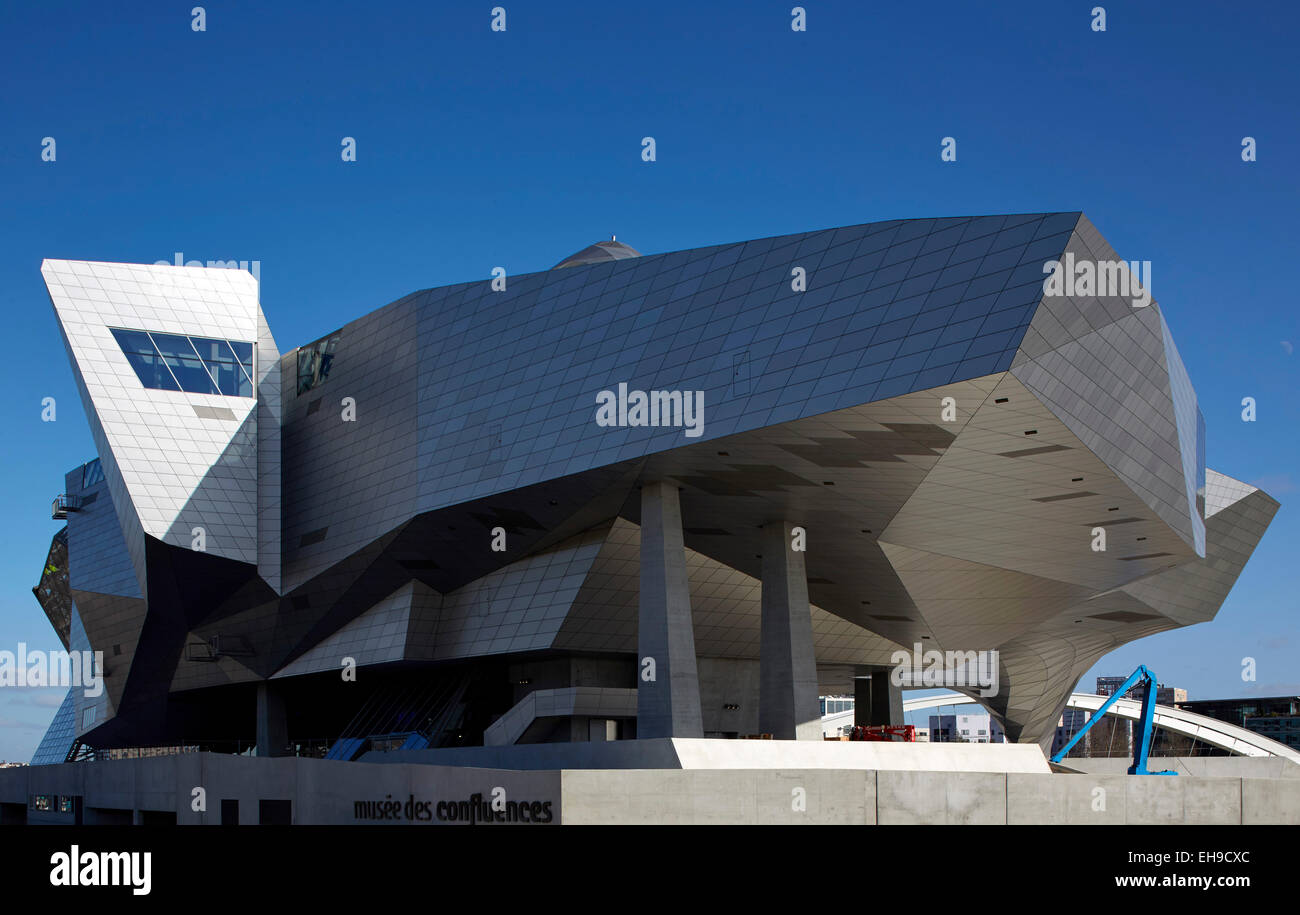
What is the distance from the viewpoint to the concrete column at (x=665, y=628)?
108 feet

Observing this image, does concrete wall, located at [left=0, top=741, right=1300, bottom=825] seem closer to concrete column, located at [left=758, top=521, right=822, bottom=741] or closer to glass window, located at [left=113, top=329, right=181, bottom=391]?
concrete column, located at [left=758, top=521, right=822, bottom=741]

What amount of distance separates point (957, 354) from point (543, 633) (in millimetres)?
19860

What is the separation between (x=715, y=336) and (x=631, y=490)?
21.9ft

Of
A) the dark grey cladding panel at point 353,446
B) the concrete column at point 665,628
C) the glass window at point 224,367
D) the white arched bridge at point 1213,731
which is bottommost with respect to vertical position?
the white arched bridge at point 1213,731

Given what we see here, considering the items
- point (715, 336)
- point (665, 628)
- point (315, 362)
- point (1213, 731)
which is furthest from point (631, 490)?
point (1213, 731)

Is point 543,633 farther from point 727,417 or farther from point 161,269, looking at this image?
point 161,269

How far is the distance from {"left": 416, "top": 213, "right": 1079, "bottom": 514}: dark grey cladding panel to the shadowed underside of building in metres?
0.08

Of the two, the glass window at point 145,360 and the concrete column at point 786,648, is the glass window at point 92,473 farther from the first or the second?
the concrete column at point 786,648

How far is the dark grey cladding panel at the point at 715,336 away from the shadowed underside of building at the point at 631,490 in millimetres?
82

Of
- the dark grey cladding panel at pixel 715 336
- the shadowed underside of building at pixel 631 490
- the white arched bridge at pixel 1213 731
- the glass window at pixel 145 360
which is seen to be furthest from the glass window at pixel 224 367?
the white arched bridge at pixel 1213 731

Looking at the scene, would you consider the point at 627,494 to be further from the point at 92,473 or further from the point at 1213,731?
the point at 1213,731

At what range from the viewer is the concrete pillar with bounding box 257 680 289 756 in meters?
51.0

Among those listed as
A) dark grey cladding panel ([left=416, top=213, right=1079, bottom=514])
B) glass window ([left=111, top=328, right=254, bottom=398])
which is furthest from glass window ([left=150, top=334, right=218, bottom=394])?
dark grey cladding panel ([left=416, top=213, right=1079, bottom=514])

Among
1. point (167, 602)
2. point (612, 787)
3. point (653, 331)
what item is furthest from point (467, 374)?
point (612, 787)
